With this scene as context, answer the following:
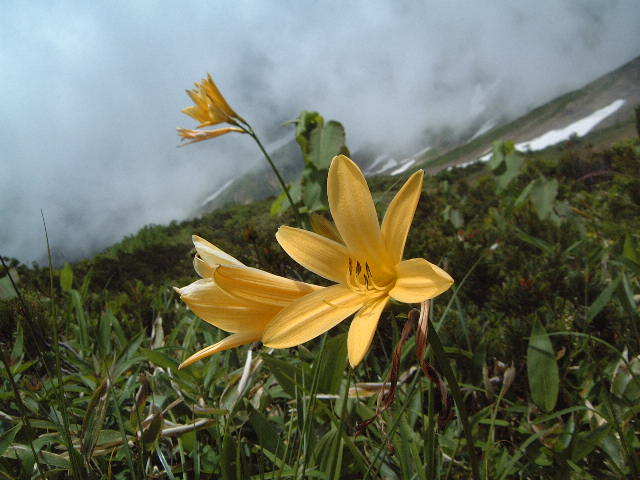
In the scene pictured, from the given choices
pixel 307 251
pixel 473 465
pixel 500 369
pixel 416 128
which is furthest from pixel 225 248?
pixel 416 128

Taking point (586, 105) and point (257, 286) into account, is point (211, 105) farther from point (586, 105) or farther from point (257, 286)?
point (586, 105)

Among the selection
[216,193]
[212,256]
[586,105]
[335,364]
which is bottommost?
[586,105]

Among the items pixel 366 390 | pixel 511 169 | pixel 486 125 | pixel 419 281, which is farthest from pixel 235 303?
pixel 486 125

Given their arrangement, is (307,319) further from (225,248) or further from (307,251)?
(225,248)

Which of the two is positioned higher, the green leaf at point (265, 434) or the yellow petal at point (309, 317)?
the yellow petal at point (309, 317)

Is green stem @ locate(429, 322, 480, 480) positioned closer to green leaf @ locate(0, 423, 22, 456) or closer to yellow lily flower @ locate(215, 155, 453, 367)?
yellow lily flower @ locate(215, 155, 453, 367)

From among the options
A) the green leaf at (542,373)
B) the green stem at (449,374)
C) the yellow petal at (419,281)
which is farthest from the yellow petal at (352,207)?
the green leaf at (542,373)

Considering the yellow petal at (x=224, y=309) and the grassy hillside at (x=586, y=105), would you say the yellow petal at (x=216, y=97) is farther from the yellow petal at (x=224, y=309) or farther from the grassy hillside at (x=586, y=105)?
the grassy hillside at (x=586, y=105)
